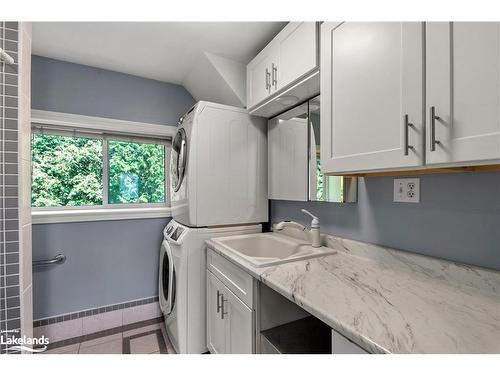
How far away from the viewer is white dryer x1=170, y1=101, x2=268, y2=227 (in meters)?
1.75

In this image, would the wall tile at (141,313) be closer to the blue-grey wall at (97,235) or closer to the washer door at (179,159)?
the blue-grey wall at (97,235)

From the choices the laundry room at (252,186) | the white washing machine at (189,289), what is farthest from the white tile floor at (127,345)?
the white washing machine at (189,289)

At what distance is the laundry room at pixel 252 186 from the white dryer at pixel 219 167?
16mm

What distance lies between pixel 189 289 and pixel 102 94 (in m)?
1.94

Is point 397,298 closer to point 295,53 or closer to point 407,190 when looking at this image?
point 407,190

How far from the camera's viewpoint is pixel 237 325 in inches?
51.5

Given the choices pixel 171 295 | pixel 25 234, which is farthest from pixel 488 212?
pixel 25 234

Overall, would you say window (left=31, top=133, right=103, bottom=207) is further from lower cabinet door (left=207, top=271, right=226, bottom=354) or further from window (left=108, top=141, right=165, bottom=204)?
lower cabinet door (left=207, top=271, right=226, bottom=354)

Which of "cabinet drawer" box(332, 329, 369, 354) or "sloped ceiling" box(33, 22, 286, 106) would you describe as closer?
"cabinet drawer" box(332, 329, 369, 354)

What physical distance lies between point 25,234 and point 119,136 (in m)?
1.37

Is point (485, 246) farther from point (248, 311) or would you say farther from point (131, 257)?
point (131, 257)

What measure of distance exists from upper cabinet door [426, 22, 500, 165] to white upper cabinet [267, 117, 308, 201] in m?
0.96

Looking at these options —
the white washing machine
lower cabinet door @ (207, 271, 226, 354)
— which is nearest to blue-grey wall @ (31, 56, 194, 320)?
the white washing machine

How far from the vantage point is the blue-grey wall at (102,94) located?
79.3 inches
